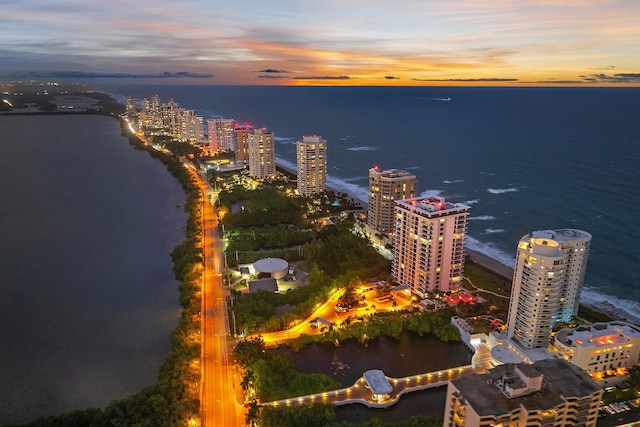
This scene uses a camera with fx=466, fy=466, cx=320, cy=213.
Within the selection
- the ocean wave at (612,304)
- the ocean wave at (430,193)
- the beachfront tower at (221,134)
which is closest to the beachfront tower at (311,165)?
Result: the ocean wave at (430,193)

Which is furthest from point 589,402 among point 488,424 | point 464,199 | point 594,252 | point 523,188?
point 523,188

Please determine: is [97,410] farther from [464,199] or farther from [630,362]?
[464,199]

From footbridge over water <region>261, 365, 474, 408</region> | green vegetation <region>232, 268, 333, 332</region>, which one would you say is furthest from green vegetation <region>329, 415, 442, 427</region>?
green vegetation <region>232, 268, 333, 332</region>

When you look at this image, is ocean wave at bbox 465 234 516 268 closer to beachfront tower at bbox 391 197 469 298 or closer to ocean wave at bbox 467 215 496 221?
ocean wave at bbox 467 215 496 221

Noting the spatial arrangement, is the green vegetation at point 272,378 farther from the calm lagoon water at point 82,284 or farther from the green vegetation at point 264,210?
the green vegetation at point 264,210

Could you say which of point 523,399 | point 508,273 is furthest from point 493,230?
point 523,399

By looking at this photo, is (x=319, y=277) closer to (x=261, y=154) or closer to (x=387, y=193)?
(x=387, y=193)
